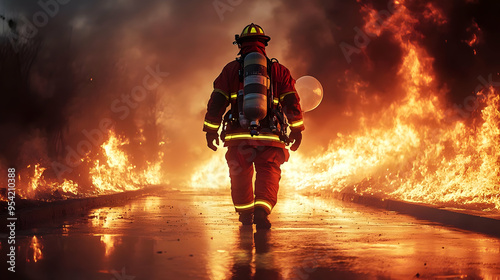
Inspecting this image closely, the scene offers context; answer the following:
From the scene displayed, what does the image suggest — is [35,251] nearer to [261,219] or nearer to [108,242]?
[108,242]

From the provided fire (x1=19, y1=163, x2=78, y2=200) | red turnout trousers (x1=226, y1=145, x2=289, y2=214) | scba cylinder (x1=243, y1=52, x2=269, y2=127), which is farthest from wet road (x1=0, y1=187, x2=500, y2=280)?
fire (x1=19, y1=163, x2=78, y2=200)

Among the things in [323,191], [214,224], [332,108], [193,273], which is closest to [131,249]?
[193,273]

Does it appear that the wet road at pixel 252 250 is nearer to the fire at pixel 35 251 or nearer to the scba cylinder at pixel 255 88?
the fire at pixel 35 251

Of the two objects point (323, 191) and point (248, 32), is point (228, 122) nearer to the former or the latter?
point (248, 32)

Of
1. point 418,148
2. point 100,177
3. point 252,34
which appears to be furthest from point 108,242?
point 100,177

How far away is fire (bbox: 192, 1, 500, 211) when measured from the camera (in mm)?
15188

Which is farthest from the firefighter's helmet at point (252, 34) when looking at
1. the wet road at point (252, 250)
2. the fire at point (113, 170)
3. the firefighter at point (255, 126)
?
the fire at point (113, 170)

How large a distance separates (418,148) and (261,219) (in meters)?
10.7

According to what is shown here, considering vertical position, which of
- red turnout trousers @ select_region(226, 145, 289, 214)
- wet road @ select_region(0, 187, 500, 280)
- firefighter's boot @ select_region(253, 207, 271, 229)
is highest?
red turnout trousers @ select_region(226, 145, 289, 214)

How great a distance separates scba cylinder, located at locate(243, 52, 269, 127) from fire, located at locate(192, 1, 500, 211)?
5745 millimetres

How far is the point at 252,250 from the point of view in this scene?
7836 mm

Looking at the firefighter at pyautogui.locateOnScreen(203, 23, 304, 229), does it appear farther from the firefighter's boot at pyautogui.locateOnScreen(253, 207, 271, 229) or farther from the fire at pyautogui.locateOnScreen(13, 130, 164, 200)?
the fire at pyautogui.locateOnScreen(13, 130, 164, 200)

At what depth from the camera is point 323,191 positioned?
23828mm

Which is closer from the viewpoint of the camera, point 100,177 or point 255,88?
point 255,88
